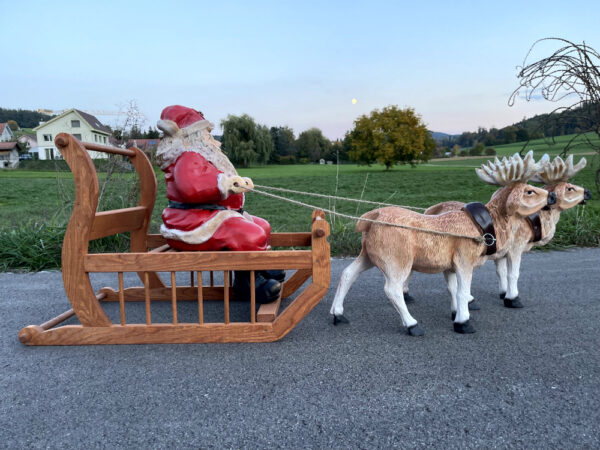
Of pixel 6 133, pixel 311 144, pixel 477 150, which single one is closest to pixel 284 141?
pixel 311 144

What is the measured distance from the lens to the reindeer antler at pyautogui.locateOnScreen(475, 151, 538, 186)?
270 cm

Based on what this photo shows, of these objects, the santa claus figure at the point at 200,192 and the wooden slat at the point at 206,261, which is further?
the santa claus figure at the point at 200,192

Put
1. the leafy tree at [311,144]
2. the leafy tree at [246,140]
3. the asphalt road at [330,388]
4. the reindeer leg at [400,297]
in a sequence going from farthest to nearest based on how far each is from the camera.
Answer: the leafy tree at [311,144], the leafy tree at [246,140], the reindeer leg at [400,297], the asphalt road at [330,388]

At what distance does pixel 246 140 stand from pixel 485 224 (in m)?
24.7

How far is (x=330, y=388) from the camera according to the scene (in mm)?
2105

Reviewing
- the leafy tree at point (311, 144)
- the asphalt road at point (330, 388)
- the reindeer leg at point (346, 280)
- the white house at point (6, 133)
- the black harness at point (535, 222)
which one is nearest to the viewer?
the asphalt road at point (330, 388)

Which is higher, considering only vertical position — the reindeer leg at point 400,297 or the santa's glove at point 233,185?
the santa's glove at point 233,185

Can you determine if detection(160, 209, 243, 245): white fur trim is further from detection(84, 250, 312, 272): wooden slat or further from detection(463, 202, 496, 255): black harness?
detection(463, 202, 496, 255): black harness

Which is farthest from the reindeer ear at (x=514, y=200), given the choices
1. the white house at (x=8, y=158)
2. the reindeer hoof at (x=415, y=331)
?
the white house at (x=8, y=158)

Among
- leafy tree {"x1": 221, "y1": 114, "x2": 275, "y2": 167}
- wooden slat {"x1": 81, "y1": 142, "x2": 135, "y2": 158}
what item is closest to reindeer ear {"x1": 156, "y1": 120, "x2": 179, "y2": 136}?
wooden slat {"x1": 81, "y1": 142, "x2": 135, "y2": 158}

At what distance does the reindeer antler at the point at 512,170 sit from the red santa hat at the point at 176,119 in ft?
6.51

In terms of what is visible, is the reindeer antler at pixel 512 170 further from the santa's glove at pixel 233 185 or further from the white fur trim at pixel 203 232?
the white fur trim at pixel 203 232

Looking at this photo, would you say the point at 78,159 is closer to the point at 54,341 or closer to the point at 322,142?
the point at 54,341

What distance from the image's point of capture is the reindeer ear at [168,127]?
2947 millimetres
